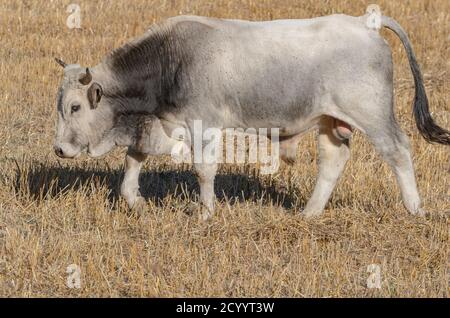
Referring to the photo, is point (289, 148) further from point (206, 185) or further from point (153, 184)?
point (153, 184)

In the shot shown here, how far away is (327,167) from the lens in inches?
304

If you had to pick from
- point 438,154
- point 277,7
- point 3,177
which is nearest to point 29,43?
point 277,7

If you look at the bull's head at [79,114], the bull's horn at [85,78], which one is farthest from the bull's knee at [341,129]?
the bull's horn at [85,78]

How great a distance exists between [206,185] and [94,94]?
40.9 inches

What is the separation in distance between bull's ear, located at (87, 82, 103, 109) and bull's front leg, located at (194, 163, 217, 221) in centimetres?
85

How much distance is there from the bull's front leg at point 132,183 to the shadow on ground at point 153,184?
341 mm

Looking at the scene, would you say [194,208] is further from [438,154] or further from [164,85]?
[438,154]

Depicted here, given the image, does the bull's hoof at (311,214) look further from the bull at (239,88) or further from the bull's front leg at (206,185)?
the bull's front leg at (206,185)

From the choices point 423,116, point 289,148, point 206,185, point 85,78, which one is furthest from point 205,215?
point 423,116

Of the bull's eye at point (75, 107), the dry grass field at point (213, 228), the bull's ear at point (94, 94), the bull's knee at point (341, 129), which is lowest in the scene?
the dry grass field at point (213, 228)

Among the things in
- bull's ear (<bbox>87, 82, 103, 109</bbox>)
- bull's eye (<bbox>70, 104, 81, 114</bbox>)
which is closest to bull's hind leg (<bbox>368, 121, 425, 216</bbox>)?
bull's ear (<bbox>87, 82, 103, 109</bbox>)

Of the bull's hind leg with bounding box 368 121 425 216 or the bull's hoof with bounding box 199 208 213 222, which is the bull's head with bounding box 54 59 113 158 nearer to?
the bull's hoof with bounding box 199 208 213 222

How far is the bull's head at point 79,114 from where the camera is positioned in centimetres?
725
